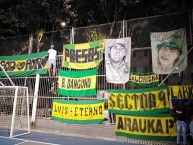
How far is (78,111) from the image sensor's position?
12.4 meters

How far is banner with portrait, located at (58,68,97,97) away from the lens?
12.1m

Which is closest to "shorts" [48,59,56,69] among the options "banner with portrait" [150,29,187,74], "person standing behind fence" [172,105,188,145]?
"banner with portrait" [150,29,187,74]

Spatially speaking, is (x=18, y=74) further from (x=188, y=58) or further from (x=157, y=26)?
(x=188, y=58)

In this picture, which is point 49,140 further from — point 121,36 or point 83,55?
point 121,36

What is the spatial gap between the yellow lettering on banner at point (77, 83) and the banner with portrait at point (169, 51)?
291 centimetres

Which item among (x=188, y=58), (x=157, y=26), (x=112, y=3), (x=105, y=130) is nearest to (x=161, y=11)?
(x=112, y=3)

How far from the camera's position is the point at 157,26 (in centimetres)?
1161

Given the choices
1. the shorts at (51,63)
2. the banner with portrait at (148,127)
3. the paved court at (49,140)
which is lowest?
the paved court at (49,140)

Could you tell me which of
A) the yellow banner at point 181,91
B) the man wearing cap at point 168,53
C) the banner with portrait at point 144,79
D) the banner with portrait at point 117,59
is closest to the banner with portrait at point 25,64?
the banner with portrait at point 117,59

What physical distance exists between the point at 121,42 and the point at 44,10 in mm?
8301

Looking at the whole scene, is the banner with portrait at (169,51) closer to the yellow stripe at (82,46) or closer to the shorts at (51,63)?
the yellow stripe at (82,46)

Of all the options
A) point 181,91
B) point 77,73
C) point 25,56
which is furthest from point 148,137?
point 25,56

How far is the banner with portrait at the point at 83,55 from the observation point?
12.1 meters

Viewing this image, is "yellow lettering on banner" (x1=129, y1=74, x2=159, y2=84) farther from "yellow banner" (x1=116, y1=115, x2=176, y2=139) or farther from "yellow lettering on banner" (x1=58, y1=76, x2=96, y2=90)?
"yellow lettering on banner" (x1=58, y1=76, x2=96, y2=90)
